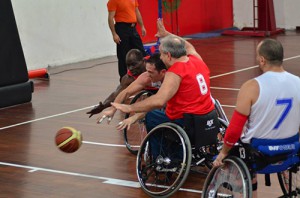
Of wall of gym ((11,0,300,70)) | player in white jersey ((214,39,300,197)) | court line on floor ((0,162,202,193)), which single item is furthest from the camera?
wall of gym ((11,0,300,70))

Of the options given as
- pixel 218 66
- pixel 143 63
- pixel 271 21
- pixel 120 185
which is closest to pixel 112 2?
pixel 218 66

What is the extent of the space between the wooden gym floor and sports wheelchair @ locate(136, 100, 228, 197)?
0.54 feet

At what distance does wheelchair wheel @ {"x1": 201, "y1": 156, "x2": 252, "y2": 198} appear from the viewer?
203 inches

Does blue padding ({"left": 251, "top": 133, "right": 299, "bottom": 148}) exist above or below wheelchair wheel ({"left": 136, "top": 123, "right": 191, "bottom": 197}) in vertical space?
above

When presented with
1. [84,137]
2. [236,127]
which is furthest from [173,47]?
[84,137]

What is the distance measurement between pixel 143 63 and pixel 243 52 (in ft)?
24.4

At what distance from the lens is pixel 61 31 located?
1468cm

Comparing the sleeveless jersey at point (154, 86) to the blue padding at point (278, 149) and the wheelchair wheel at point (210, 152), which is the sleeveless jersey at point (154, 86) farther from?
the blue padding at point (278, 149)

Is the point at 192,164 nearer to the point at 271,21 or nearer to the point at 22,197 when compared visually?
the point at 22,197

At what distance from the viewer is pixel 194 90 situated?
21.7ft

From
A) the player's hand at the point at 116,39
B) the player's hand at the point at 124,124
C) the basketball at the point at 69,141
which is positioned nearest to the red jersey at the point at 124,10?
the player's hand at the point at 116,39

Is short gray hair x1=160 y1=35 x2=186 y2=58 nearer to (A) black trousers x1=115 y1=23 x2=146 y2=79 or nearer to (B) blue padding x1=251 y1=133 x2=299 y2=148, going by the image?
(B) blue padding x1=251 y1=133 x2=299 y2=148

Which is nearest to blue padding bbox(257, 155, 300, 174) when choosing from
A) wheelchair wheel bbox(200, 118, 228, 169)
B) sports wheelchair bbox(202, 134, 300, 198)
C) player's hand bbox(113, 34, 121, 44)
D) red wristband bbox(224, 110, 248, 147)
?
sports wheelchair bbox(202, 134, 300, 198)

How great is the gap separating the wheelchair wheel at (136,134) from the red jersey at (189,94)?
4.07ft
